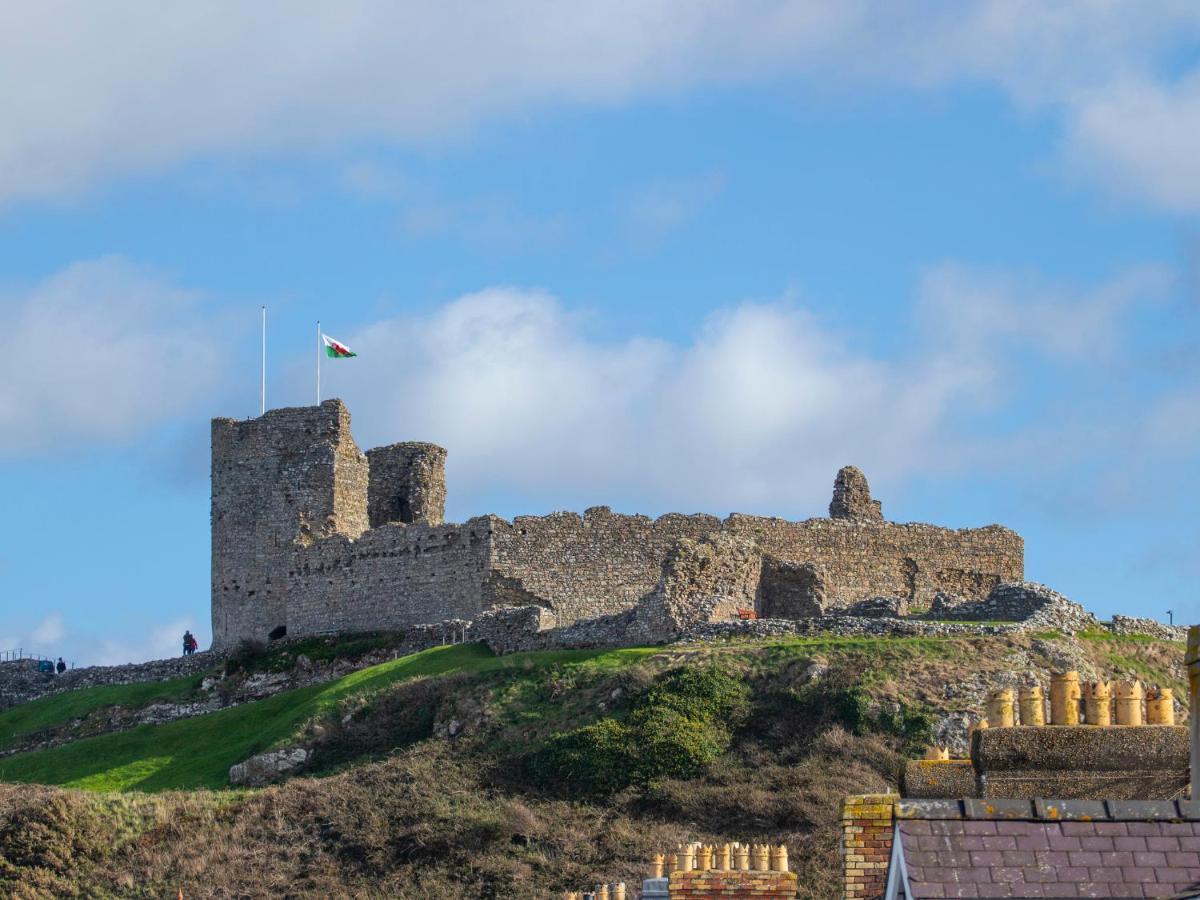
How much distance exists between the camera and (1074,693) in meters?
18.2

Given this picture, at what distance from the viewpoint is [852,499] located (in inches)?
2467

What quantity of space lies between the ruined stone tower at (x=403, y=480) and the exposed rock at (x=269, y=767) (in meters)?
15.4

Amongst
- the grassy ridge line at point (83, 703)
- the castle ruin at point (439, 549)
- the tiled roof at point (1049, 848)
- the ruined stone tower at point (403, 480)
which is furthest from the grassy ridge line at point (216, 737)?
the tiled roof at point (1049, 848)

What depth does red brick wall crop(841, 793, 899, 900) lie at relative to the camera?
58.2 feet

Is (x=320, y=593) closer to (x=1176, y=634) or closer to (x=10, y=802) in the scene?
(x=10, y=802)

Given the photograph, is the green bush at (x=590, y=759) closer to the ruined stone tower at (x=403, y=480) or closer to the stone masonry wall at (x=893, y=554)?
the stone masonry wall at (x=893, y=554)

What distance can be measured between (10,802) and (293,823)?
590 cm

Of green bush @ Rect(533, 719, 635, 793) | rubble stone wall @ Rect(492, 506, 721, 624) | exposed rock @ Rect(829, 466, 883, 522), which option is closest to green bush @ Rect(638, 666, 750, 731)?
green bush @ Rect(533, 719, 635, 793)

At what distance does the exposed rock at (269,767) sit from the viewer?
4981 centimetres

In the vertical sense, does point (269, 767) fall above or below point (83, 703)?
below

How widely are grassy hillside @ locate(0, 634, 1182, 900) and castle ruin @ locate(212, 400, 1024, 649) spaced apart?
22.2 ft

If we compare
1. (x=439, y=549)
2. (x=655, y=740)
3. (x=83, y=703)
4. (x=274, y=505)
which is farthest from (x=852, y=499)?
(x=83, y=703)

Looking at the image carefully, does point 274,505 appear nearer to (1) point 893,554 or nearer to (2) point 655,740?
(1) point 893,554

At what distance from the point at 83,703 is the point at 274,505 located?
23.8 ft
